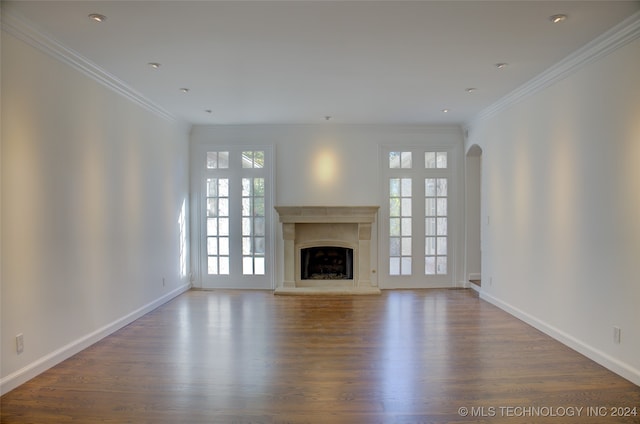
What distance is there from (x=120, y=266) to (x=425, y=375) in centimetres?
320

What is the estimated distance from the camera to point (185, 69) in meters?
3.58

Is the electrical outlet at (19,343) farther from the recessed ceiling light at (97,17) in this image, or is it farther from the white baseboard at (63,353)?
the recessed ceiling light at (97,17)

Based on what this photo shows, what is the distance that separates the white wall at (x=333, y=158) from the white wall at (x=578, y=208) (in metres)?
1.44

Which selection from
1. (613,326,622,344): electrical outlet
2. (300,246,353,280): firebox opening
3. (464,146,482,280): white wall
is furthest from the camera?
(300,246,353,280): firebox opening

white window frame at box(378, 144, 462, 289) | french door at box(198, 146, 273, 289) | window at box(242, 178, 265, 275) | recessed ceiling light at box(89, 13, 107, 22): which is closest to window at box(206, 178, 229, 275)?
french door at box(198, 146, 273, 289)

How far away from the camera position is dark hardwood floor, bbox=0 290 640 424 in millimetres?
2371

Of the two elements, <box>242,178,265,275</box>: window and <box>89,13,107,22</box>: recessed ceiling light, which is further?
<box>242,178,265,275</box>: window

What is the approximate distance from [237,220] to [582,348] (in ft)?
15.3

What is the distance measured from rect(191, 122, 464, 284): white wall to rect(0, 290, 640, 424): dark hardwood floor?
2.14 metres

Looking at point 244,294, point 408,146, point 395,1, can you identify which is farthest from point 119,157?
point 408,146

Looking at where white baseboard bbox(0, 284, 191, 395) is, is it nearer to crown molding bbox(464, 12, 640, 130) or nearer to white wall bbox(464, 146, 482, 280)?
white wall bbox(464, 146, 482, 280)

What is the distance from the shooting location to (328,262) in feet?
20.4

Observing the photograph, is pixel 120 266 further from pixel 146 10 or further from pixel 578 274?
pixel 578 274

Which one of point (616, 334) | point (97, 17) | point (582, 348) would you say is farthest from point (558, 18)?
point (97, 17)
